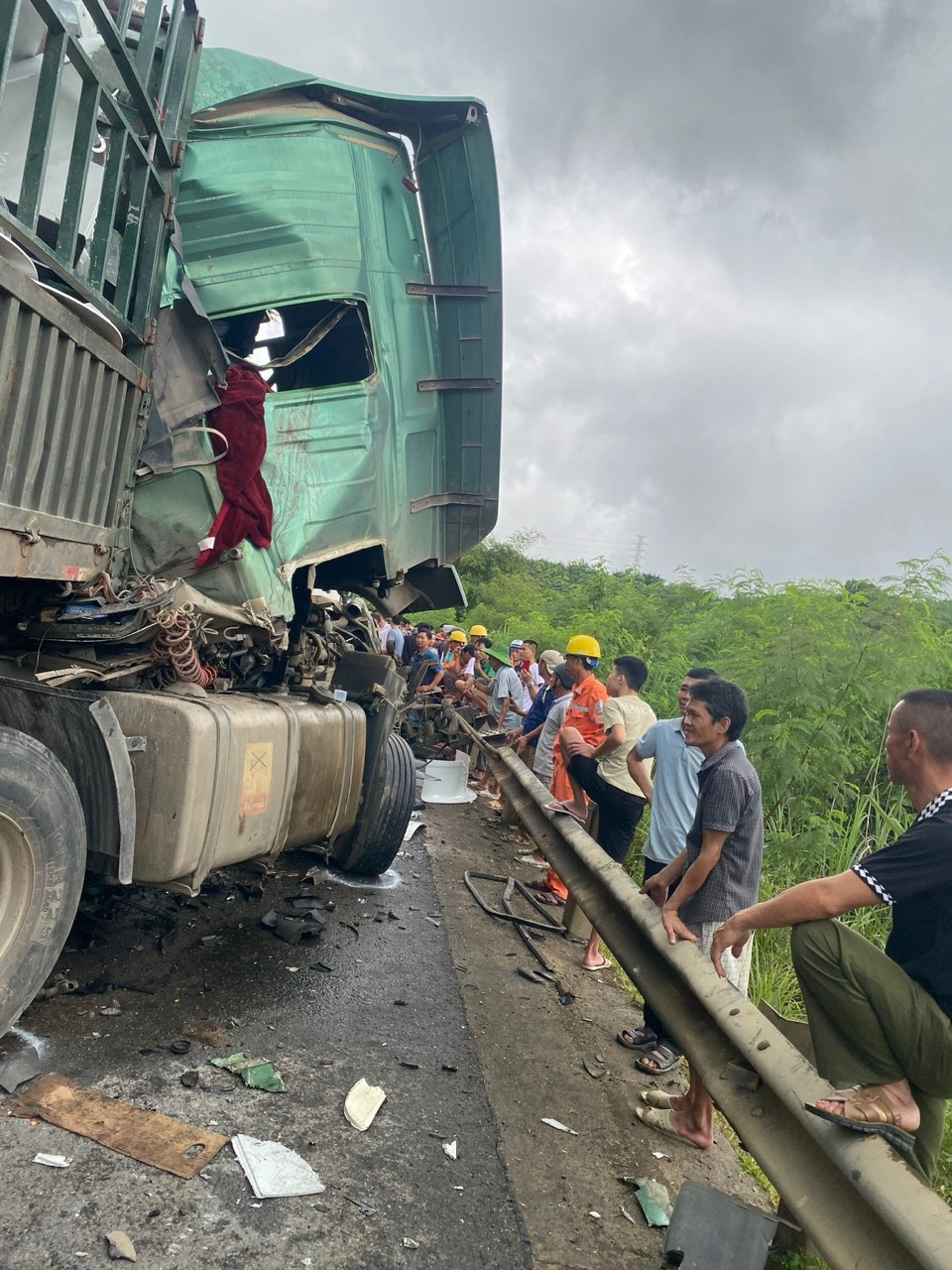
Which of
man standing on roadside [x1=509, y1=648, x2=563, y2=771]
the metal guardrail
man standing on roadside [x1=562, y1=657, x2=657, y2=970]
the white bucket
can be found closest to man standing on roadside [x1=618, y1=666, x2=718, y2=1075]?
man standing on roadside [x1=562, y1=657, x2=657, y2=970]

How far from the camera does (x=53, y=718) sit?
302 centimetres

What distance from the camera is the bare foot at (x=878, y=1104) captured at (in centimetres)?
196

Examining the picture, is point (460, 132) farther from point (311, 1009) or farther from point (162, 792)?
point (311, 1009)

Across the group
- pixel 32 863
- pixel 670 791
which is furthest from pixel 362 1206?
pixel 670 791

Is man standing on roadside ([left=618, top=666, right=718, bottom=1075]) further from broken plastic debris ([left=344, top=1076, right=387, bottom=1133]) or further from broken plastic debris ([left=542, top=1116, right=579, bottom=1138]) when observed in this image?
broken plastic debris ([left=344, top=1076, right=387, bottom=1133])

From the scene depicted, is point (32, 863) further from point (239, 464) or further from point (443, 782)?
point (443, 782)

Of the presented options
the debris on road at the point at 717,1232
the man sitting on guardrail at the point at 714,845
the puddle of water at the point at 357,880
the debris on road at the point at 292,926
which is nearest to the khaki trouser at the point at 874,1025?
the debris on road at the point at 717,1232

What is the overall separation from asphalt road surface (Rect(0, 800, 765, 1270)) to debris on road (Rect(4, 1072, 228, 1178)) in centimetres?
4

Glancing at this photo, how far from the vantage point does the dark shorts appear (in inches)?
212

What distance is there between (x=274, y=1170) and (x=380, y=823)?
2.79 m

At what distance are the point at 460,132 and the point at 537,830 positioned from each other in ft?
12.4

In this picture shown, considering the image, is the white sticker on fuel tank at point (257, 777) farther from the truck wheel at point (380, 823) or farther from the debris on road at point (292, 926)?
the truck wheel at point (380, 823)

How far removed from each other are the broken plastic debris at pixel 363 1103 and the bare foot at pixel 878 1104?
148 centimetres

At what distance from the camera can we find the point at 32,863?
2.79 m
